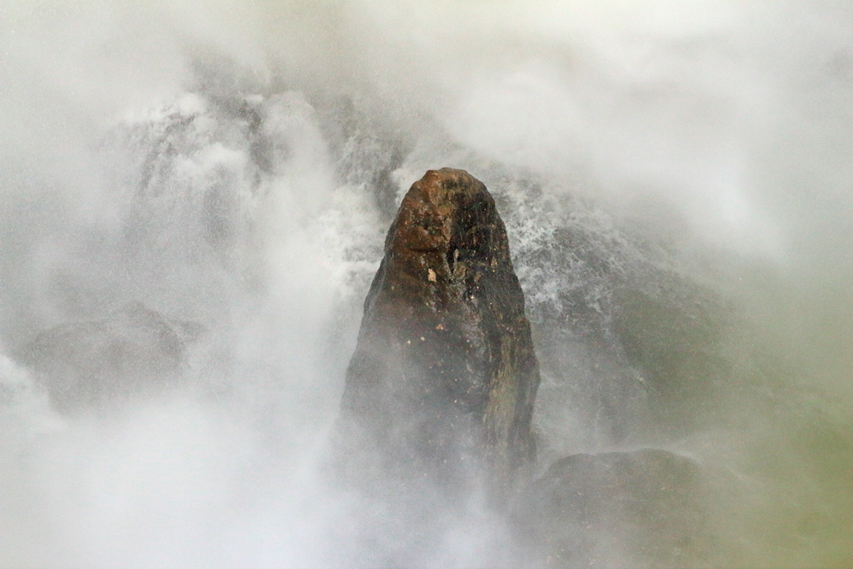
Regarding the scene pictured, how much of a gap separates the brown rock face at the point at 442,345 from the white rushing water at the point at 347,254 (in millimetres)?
973

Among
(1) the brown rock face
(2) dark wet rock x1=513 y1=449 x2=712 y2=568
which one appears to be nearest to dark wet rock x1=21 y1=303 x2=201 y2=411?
(1) the brown rock face

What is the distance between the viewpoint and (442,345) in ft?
26.1

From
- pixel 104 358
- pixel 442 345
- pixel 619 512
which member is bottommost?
pixel 619 512

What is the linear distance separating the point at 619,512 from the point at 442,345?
2828 mm

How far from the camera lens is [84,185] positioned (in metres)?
14.8

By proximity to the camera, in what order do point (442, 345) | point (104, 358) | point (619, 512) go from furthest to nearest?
point (104, 358) → point (619, 512) → point (442, 345)

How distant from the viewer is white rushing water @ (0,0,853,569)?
9.36 metres

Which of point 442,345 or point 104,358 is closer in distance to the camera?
point 442,345

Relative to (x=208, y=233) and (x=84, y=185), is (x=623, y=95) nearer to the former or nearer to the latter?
(x=208, y=233)

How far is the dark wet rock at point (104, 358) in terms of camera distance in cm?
1114

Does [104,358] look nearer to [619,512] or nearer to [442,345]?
[442,345]

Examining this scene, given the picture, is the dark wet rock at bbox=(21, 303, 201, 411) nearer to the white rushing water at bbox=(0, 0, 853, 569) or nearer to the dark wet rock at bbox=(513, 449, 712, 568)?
the white rushing water at bbox=(0, 0, 853, 569)

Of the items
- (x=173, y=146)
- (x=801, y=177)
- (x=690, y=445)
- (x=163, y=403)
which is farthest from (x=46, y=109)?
(x=801, y=177)

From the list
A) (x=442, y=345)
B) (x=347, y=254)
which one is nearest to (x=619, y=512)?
(x=442, y=345)
